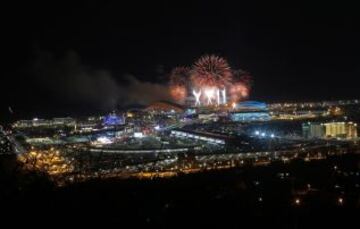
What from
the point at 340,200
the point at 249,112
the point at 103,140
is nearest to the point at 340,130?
the point at 249,112

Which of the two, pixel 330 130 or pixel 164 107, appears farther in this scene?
pixel 164 107

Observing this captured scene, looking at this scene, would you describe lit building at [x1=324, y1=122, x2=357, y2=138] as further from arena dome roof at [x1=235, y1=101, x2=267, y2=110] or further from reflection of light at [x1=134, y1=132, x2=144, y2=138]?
reflection of light at [x1=134, y1=132, x2=144, y2=138]

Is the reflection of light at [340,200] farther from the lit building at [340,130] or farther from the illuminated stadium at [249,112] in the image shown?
the illuminated stadium at [249,112]

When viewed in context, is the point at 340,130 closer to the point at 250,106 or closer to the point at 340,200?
the point at 250,106

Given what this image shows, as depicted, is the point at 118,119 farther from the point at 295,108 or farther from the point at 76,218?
the point at 76,218

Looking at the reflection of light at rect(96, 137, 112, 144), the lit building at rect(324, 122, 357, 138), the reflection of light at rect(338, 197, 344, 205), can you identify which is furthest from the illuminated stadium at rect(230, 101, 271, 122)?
the reflection of light at rect(338, 197, 344, 205)

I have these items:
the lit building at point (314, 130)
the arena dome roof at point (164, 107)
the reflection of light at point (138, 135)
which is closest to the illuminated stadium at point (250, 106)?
the arena dome roof at point (164, 107)
